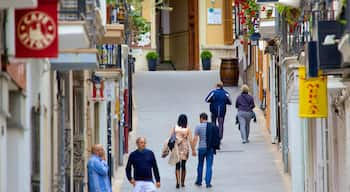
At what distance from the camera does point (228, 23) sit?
2045 inches

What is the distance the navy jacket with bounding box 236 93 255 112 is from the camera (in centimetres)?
3303

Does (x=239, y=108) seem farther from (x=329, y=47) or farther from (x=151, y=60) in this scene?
(x=329, y=47)

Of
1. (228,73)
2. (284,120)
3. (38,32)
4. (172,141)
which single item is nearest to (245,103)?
(284,120)

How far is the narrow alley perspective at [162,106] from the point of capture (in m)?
14.5

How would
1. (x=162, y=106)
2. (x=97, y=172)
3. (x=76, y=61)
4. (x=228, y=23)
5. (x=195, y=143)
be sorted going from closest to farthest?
1. (x=76, y=61)
2. (x=97, y=172)
3. (x=195, y=143)
4. (x=162, y=106)
5. (x=228, y=23)

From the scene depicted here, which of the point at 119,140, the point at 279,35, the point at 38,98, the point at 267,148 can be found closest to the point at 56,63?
the point at 38,98

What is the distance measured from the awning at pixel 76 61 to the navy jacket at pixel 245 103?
15768 millimetres

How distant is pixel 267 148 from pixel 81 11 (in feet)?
56.7

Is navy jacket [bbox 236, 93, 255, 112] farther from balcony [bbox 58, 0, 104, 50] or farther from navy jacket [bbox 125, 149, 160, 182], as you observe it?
balcony [bbox 58, 0, 104, 50]

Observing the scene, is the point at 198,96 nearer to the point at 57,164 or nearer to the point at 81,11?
the point at 57,164

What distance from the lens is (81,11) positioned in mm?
15219

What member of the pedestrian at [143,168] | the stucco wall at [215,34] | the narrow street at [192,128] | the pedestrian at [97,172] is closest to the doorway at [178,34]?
the stucco wall at [215,34]

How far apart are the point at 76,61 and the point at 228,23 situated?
114 feet

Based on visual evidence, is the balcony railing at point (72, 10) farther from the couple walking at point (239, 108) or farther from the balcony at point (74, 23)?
the couple walking at point (239, 108)
